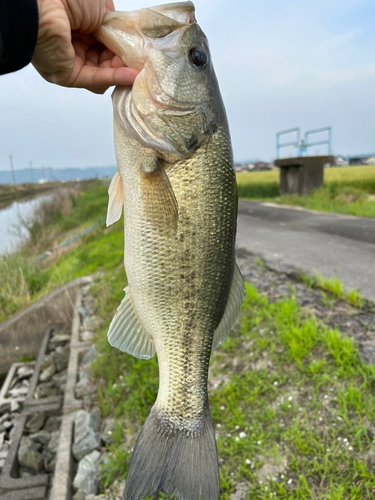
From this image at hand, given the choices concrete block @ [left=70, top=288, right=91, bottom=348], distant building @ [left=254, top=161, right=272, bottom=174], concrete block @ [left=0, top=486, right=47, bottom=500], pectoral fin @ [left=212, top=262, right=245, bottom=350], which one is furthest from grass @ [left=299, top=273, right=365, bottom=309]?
distant building @ [left=254, top=161, right=272, bottom=174]

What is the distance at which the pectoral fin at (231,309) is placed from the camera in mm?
1678

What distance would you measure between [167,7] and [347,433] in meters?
2.83

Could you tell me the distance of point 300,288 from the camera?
14.5 feet

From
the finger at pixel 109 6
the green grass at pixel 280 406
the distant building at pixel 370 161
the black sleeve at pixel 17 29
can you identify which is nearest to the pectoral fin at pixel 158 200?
the black sleeve at pixel 17 29

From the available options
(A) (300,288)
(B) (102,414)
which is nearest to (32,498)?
(B) (102,414)

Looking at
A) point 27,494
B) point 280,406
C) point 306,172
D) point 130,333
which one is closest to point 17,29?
point 130,333

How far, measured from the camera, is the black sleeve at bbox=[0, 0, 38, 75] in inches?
50.3

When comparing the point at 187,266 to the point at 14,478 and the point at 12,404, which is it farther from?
the point at 12,404

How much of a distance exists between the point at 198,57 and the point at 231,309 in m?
1.12

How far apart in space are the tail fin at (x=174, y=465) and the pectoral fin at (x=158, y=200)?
880 mm

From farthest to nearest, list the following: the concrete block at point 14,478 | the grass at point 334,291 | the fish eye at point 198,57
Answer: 1. the grass at point 334,291
2. the concrete block at point 14,478
3. the fish eye at point 198,57

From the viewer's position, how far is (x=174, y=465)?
1.49 metres

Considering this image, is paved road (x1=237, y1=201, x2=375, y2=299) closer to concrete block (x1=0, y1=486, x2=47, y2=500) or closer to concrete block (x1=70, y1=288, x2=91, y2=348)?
concrete block (x1=70, y1=288, x2=91, y2=348)

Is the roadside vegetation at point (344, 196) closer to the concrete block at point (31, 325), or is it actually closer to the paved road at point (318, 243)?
the paved road at point (318, 243)
